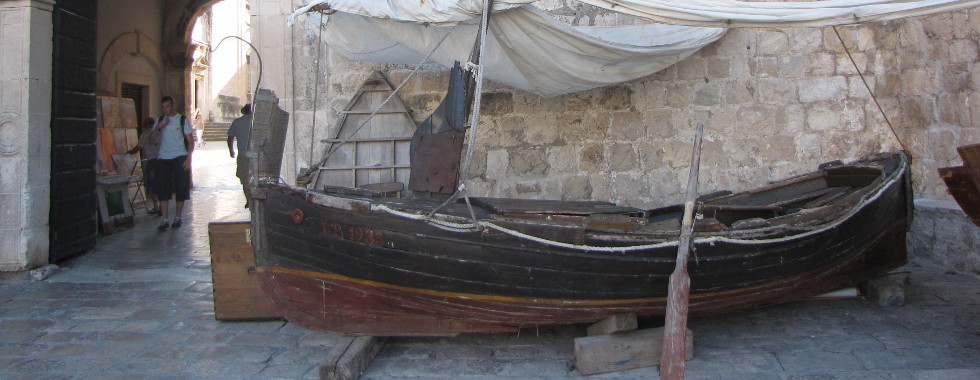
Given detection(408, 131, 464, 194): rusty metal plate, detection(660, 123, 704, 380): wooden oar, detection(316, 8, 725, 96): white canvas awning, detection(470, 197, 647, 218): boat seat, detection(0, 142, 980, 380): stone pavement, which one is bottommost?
detection(0, 142, 980, 380): stone pavement

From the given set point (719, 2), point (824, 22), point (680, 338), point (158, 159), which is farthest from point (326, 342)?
point (158, 159)

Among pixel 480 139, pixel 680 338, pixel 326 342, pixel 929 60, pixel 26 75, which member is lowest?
pixel 326 342

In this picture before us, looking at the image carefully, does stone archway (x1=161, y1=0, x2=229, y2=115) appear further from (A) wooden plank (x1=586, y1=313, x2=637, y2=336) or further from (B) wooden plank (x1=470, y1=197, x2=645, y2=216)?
(A) wooden plank (x1=586, y1=313, x2=637, y2=336)

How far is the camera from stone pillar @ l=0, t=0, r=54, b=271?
6.01 metres

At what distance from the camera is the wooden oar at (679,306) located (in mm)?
3309

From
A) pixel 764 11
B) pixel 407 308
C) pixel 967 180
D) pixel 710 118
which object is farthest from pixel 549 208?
pixel 710 118

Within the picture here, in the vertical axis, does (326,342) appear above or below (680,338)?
below

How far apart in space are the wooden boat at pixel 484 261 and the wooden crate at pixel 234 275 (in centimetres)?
84

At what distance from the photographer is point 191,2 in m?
12.0

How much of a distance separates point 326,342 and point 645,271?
211 centimetres

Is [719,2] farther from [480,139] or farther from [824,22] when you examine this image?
[480,139]

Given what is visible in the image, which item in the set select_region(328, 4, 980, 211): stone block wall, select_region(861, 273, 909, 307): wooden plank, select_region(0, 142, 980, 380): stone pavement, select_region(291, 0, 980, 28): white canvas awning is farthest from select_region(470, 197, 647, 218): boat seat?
select_region(861, 273, 909, 307): wooden plank

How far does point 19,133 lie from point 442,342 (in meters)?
4.41

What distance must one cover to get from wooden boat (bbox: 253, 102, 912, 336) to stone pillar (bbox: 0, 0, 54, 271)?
3.45 metres
